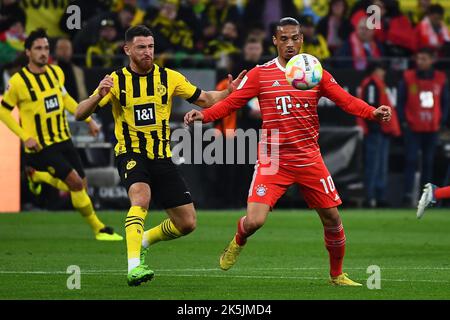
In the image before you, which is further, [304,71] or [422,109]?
[422,109]

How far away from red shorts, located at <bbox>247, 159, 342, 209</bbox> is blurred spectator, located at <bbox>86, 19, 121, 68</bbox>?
10.4m

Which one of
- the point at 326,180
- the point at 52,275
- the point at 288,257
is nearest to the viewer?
the point at 326,180

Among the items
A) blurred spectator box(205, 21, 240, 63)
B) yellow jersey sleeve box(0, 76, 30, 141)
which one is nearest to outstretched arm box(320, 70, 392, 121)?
yellow jersey sleeve box(0, 76, 30, 141)

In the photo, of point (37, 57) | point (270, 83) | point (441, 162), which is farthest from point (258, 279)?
point (441, 162)

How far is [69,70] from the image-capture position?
20125 mm

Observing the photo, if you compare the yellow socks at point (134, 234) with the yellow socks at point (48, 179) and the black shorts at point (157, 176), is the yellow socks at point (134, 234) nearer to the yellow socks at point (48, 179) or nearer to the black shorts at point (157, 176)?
the black shorts at point (157, 176)

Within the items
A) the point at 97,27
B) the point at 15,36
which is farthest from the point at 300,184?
the point at 15,36

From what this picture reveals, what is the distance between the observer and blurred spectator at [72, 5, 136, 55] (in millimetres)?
21500

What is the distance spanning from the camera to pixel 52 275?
474 inches

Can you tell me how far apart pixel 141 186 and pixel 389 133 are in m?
11.3

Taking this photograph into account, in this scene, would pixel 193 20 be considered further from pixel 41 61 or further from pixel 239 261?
pixel 239 261

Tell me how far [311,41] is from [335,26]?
1291mm

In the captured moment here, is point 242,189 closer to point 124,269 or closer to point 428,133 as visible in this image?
point 428,133

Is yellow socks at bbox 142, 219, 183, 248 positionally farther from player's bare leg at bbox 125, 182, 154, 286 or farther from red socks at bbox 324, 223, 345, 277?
red socks at bbox 324, 223, 345, 277
